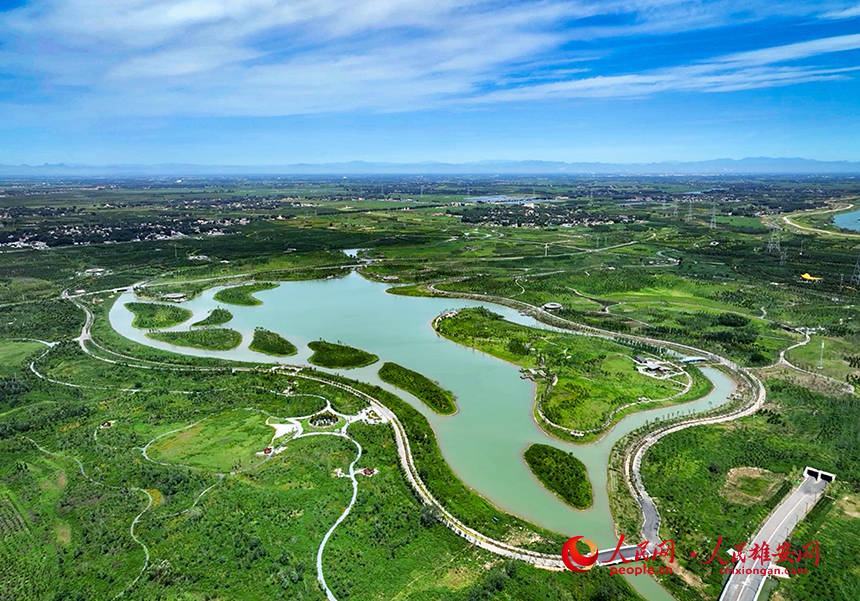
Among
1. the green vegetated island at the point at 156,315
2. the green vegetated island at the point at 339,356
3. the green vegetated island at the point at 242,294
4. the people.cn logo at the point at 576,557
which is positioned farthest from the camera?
the green vegetated island at the point at 242,294

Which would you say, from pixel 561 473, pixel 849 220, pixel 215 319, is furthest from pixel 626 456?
pixel 849 220

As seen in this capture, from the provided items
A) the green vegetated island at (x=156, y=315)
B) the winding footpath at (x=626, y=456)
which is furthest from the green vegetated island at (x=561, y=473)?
the green vegetated island at (x=156, y=315)

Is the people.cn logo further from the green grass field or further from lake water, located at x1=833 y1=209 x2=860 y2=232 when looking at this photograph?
lake water, located at x1=833 y1=209 x2=860 y2=232

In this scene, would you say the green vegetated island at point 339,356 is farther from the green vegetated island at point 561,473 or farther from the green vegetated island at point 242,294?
the green vegetated island at point 242,294

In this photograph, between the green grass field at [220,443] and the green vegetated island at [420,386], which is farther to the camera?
the green vegetated island at [420,386]

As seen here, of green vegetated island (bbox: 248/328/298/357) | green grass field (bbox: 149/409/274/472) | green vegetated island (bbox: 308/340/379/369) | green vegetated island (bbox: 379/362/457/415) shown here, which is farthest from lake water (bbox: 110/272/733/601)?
green grass field (bbox: 149/409/274/472)

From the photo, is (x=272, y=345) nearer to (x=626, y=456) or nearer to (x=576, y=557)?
(x=626, y=456)
